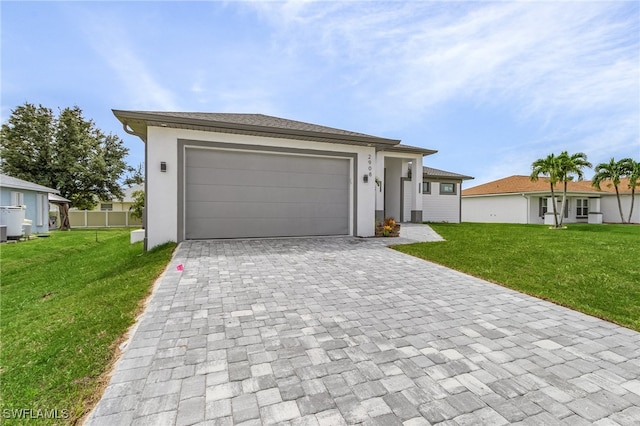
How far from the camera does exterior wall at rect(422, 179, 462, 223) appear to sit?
1861 centimetres

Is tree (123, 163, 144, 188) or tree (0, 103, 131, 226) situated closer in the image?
tree (0, 103, 131, 226)

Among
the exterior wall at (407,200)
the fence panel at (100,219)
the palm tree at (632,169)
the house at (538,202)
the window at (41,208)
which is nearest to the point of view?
the exterior wall at (407,200)

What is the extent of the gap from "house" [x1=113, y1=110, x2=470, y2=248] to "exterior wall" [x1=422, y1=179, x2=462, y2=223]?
31.7 ft

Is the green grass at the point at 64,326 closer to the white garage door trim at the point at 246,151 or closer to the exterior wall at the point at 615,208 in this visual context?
the white garage door trim at the point at 246,151

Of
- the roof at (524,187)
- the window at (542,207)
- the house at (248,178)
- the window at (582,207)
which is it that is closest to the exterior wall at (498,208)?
the window at (542,207)

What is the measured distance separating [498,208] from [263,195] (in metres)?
23.4

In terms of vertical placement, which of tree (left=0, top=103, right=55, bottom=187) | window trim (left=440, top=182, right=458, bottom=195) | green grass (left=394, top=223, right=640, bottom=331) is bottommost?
green grass (left=394, top=223, right=640, bottom=331)

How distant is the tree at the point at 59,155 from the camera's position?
21656 millimetres

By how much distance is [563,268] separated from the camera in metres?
6.18

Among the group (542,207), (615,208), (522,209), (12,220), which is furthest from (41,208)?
(615,208)

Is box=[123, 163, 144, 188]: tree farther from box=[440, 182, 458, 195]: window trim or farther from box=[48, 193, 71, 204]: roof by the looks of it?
box=[440, 182, 458, 195]: window trim

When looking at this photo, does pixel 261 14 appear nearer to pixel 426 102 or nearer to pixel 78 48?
pixel 78 48

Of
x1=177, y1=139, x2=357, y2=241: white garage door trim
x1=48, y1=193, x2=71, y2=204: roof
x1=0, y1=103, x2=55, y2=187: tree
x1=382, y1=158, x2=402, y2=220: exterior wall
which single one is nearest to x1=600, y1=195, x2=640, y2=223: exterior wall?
x1=382, y1=158, x2=402, y2=220: exterior wall

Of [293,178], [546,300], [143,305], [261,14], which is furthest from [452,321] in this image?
[261,14]
